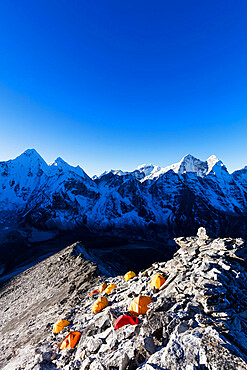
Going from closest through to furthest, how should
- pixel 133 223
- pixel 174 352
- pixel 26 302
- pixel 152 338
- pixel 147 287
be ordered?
pixel 174 352 < pixel 152 338 < pixel 147 287 < pixel 26 302 < pixel 133 223

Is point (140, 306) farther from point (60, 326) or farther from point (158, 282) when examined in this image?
point (60, 326)

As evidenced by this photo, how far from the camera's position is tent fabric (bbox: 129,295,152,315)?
9.65 meters

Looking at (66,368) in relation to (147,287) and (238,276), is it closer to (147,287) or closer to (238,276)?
(147,287)

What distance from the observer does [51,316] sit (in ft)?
55.4

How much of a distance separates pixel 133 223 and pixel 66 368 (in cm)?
18587

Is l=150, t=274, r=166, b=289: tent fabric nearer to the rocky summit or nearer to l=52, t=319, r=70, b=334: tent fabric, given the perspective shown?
the rocky summit

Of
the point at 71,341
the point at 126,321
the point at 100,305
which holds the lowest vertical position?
the point at 71,341

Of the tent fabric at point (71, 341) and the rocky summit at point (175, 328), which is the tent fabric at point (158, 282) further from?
the tent fabric at point (71, 341)

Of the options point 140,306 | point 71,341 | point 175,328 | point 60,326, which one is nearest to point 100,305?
point 60,326

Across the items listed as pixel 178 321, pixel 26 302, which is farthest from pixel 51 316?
pixel 178 321

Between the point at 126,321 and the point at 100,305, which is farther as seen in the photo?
the point at 100,305

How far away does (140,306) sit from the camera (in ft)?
31.9

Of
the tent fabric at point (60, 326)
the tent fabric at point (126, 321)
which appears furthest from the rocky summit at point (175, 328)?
the tent fabric at point (60, 326)

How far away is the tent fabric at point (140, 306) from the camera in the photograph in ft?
31.7
